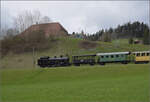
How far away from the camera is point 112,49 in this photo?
131 feet

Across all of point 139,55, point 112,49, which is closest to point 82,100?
point 139,55

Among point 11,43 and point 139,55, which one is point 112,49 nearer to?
point 139,55

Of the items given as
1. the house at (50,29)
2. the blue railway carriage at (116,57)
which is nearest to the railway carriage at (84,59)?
the blue railway carriage at (116,57)

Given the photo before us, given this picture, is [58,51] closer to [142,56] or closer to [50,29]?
[50,29]

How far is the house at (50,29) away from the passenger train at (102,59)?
5488 millimetres

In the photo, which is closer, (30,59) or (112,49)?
(112,49)

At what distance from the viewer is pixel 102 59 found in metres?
35.8

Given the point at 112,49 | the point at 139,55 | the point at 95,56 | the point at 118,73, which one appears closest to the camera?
the point at 118,73

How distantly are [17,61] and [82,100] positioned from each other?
145 ft

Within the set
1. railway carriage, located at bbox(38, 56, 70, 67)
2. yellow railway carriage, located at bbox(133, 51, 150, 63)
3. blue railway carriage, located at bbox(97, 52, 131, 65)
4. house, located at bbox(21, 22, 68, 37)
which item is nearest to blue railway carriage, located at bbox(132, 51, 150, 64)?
yellow railway carriage, located at bbox(133, 51, 150, 63)

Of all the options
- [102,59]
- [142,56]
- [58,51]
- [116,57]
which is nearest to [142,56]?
[142,56]

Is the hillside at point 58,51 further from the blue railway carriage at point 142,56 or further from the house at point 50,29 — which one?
the house at point 50,29

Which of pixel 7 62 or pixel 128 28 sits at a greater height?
pixel 128 28

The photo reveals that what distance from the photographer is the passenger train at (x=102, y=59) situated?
33750 mm
